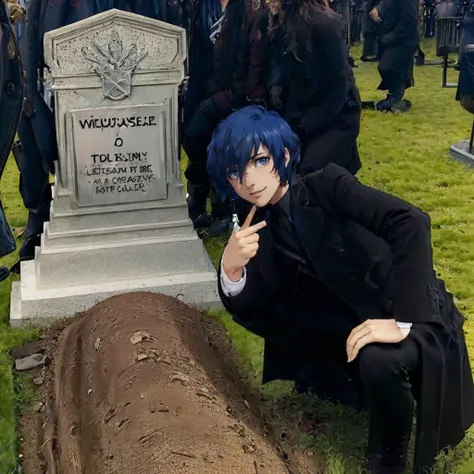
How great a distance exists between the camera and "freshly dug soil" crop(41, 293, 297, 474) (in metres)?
2.33

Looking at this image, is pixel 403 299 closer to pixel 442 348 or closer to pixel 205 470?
pixel 442 348

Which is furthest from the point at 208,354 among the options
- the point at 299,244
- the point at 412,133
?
the point at 412,133

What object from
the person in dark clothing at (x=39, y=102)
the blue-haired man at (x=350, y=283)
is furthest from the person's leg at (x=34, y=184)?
the blue-haired man at (x=350, y=283)

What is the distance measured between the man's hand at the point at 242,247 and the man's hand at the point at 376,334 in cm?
45

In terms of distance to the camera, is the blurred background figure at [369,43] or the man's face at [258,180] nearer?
the man's face at [258,180]

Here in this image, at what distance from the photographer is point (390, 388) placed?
2.54 m

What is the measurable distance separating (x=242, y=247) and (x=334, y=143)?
1.84m

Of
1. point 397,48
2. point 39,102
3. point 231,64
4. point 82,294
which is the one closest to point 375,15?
point 397,48

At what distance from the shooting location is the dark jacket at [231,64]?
4.77 metres

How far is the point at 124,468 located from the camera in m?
2.31

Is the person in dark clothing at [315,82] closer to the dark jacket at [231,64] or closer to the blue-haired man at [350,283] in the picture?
the dark jacket at [231,64]

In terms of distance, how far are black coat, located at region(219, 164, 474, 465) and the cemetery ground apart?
0.37 meters

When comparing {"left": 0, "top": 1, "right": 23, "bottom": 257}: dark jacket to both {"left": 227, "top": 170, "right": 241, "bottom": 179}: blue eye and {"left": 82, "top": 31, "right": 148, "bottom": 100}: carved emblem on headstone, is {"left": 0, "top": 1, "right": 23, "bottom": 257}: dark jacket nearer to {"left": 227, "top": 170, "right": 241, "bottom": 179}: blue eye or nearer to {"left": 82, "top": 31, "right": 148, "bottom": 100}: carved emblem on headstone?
{"left": 227, "top": 170, "right": 241, "bottom": 179}: blue eye

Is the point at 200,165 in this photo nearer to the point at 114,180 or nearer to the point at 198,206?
the point at 198,206
